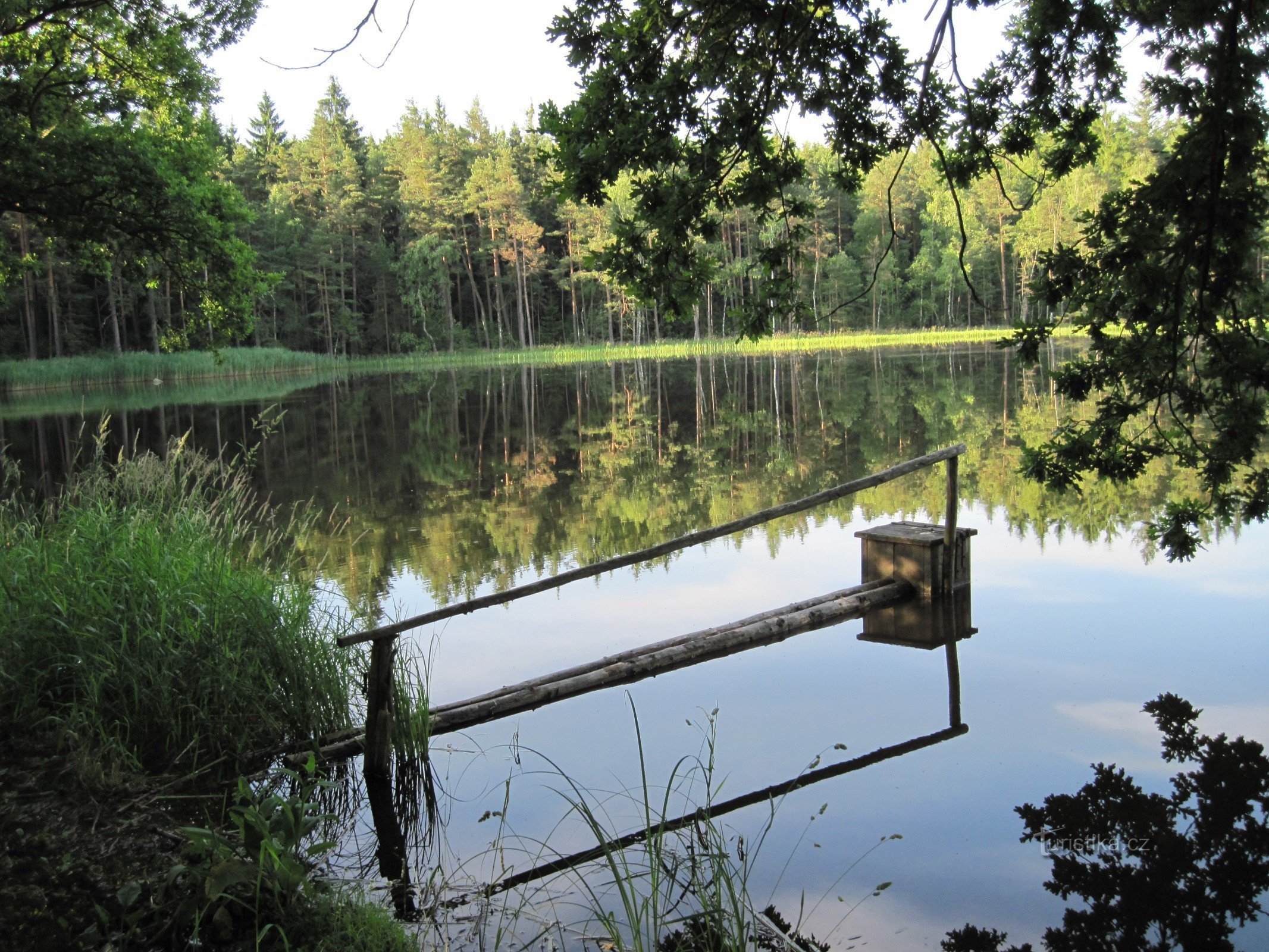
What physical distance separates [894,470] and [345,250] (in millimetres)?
66371

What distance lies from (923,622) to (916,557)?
1.71 ft

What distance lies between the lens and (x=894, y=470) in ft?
25.4

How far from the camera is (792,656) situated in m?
7.57

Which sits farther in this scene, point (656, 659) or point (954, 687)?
point (954, 687)

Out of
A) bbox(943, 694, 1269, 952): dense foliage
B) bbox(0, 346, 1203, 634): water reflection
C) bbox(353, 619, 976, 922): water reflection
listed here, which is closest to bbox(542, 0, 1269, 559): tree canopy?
bbox(943, 694, 1269, 952): dense foliage

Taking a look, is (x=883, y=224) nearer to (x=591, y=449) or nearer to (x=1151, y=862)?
(x=591, y=449)

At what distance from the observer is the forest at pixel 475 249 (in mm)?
56250

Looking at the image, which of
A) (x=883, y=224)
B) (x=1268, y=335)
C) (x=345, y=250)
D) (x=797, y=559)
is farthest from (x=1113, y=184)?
(x=1268, y=335)

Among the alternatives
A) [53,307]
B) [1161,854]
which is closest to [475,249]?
[53,307]

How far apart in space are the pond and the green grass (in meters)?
0.63

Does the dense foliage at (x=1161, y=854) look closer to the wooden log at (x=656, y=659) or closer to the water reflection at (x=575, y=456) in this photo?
the wooden log at (x=656, y=659)

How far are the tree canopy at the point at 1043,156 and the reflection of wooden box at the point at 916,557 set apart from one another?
256 cm

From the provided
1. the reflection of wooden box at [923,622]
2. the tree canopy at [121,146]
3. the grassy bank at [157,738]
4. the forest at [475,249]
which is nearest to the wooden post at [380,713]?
the grassy bank at [157,738]

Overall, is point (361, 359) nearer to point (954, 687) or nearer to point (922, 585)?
point (922, 585)
